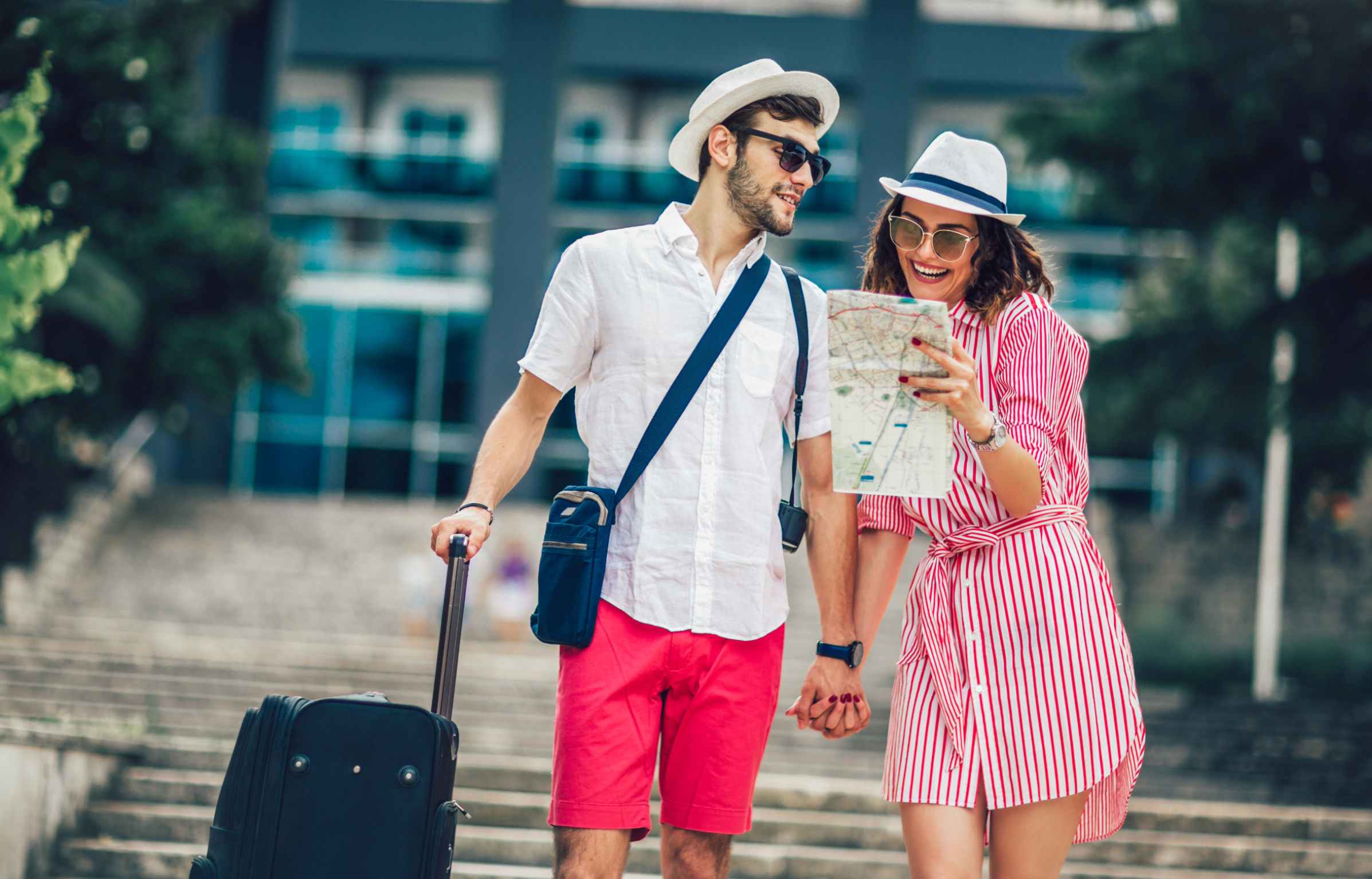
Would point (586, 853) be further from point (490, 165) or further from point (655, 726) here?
point (490, 165)

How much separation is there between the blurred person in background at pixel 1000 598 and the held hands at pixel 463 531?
91cm

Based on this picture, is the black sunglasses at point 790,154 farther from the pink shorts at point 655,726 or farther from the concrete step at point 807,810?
the concrete step at point 807,810

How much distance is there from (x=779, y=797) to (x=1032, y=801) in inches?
193

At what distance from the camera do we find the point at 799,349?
3.61 meters

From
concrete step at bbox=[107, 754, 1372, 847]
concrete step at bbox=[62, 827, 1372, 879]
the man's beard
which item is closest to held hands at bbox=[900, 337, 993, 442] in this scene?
the man's beard

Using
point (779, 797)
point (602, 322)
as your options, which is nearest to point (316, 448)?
point (779, 797)

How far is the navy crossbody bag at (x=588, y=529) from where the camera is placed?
3.33m

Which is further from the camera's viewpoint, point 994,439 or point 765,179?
point 765,179

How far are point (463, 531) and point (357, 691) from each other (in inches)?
412

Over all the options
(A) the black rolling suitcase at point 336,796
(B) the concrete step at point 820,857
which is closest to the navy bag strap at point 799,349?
(A) the black rolling suitcase at point 336,796

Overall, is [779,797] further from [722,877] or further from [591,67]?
[591,67]

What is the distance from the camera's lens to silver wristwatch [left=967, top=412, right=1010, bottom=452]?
3.13m

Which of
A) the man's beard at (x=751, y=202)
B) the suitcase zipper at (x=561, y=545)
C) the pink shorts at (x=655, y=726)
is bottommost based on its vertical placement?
the pink shorts at (x=655, y=726)

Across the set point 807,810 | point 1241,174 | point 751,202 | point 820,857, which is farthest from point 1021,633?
point 1241,174
